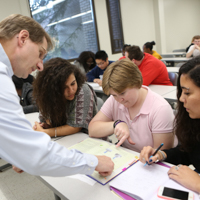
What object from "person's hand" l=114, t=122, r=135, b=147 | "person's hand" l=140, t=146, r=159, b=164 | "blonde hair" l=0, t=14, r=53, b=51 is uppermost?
"blonde hair" l=0, t=14, r=53, b=51

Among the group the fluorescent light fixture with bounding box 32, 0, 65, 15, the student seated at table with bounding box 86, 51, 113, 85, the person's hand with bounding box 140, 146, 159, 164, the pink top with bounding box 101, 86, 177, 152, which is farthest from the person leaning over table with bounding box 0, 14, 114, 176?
the fluorescent light fixture with bounding box 32, 0, 65, 15

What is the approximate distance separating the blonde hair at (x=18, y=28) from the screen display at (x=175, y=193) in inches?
34.6

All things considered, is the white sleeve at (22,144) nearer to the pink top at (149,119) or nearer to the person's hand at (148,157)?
the person's hand at (148,157)

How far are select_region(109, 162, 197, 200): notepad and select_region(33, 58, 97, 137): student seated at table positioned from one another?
71 centimetres

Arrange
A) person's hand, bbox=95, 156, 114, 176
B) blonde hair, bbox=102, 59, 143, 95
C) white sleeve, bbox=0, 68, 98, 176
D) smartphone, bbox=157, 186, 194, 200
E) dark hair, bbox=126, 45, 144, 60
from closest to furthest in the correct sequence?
white sleeve, bbox=0, 68, 98, 176 < smartphone, bbox=157, 186, 194, 200 < person's hand, bbox=95, 156, 114, 176 < blonde hair, bbox=102, 59, 143, 95 < dark hair, bbox=126, 45, 144, 60

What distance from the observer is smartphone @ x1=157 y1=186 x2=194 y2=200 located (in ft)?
2.45

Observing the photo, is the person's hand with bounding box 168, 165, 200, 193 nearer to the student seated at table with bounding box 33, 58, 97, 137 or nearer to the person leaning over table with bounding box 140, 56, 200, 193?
the person leaning over table with bounding box 140, 56, 200, 193

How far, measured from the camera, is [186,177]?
2.71ft

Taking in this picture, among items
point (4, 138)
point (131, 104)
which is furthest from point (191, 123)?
point (4, 138)

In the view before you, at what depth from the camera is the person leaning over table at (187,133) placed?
0.85 metres

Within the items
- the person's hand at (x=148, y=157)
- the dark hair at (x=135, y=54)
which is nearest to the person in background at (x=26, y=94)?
the dark hair at (x=135, y=54)

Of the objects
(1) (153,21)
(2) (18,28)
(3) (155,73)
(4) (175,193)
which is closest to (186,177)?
(4) (175,193)

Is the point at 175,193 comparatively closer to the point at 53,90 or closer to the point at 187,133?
the point at 187,133

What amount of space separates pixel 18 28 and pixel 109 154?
82 centimetres
